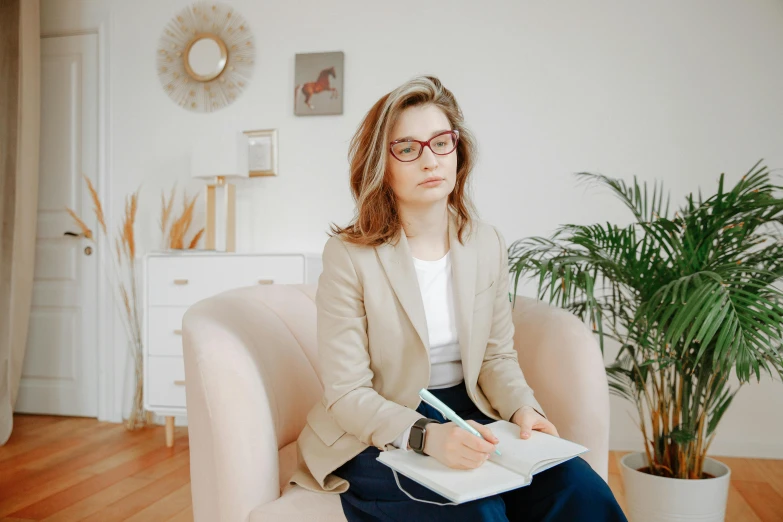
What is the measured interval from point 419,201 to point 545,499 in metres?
0.65

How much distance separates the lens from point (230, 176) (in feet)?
11.0

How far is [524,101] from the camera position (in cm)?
305

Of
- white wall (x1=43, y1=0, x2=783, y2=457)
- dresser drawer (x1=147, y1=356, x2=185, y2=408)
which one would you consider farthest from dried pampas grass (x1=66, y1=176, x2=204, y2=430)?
dresser drawer (x1=147, y1=356, x2=185, y2=408)

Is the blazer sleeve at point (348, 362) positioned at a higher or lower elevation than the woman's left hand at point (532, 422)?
higher

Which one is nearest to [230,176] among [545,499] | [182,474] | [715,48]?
[182,474]

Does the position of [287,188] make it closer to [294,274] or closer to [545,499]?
[294,274]

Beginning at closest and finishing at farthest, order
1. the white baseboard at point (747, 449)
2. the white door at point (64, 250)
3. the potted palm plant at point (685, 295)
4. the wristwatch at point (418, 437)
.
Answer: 1. the wristwatch at point (418, 437)
2. the potted palm plant at point (685, 295)
3. the white baseboard at point (747, 449)
4. the white door at point (64, 250)

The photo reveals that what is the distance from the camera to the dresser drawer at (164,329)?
299cm

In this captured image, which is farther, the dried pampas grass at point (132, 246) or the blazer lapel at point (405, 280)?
the dried pampas grass at point (132, 246)

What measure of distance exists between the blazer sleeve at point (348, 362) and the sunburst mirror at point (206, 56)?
2.36 m

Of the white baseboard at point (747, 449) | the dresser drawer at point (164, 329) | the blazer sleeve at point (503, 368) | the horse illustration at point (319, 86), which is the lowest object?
the white baseboard at point (747, 449)

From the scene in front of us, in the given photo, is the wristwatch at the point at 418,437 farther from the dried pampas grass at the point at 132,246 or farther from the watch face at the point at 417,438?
the dried pampas grass at the point at 132,246

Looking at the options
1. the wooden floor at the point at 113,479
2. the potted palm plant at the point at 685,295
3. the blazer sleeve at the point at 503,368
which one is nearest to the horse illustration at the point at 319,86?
the potted palm plant at the point at 685,295

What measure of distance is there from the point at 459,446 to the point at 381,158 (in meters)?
0.62
